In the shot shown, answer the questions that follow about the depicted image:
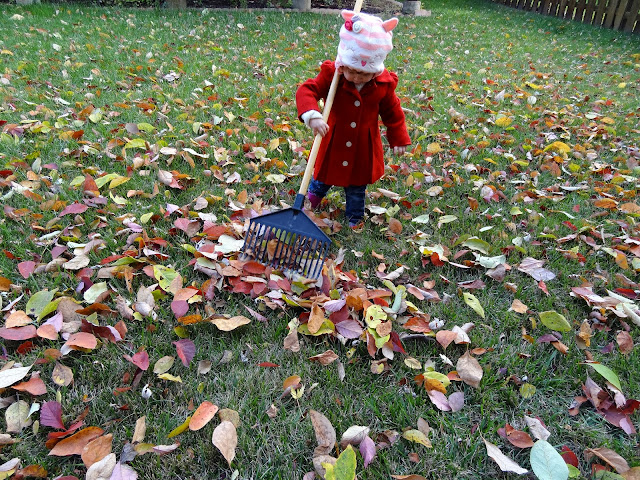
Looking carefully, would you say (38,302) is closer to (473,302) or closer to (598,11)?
(473,302)

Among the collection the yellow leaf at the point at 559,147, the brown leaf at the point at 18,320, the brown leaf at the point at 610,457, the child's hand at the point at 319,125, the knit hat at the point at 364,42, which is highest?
the knit hat at the point at 364,42

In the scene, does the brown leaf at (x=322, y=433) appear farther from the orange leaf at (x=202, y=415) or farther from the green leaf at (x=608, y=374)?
the green leaf at (x=608, y=374)

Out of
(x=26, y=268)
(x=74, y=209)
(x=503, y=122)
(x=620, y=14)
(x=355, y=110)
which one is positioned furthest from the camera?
(x=620, y=14)

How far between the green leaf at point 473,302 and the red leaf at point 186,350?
129 cm

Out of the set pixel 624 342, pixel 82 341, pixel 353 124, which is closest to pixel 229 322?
pixel 82 341

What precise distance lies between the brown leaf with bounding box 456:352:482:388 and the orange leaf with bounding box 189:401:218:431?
979 mm

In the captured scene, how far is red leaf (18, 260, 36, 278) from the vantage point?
1985mm

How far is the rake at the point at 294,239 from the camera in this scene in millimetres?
2115

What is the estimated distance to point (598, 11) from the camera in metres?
9.22

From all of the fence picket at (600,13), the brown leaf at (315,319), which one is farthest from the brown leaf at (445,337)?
the fence picket at (600,13)

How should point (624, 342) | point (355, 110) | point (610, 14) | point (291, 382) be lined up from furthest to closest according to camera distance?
1. point (610, 14)
2. point (355, 110)
3. point (624, 342)
4. point (291, 382)

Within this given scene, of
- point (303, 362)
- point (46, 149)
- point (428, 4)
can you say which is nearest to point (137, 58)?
point (46, 149)

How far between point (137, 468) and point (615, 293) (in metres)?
2.31

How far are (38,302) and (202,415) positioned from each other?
932mm
